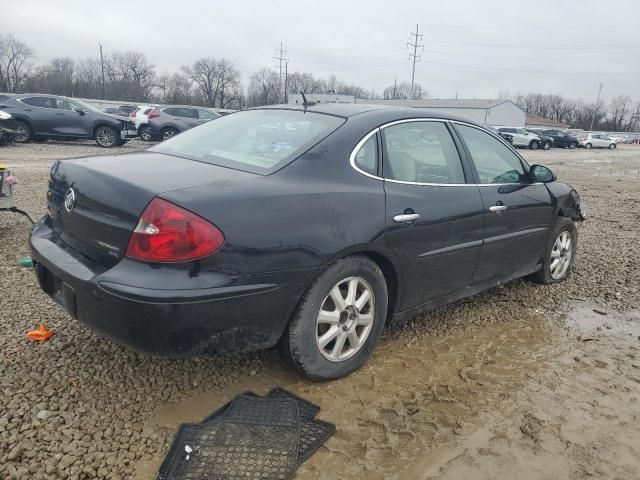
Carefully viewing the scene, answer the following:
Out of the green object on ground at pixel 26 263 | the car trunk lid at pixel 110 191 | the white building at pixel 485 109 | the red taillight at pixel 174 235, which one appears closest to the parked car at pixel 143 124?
the green object on ground at pixel 26 263

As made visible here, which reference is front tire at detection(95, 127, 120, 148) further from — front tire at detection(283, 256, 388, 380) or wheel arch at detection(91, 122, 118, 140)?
front tire at detection(283, 256, 388, 380)

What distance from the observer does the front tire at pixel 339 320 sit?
2.62 metres

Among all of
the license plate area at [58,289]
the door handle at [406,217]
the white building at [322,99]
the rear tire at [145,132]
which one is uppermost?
the white building at [322,99]

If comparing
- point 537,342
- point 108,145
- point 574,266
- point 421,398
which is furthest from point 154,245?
point 108,145

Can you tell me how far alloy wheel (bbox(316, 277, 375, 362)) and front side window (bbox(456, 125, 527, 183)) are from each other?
1394 mm

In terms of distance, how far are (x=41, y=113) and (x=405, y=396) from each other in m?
15.8

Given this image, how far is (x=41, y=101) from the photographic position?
599 inches

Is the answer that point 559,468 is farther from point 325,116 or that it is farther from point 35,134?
point 35,134

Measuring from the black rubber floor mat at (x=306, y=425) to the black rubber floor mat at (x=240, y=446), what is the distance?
1.1 inches

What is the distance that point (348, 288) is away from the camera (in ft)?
9.16

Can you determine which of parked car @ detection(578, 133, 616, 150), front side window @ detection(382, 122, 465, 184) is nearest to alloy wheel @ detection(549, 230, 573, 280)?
front side window @ detection(382, 122, 465, 184)

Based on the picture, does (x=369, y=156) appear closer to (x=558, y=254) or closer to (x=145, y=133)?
(x=558, y=254)

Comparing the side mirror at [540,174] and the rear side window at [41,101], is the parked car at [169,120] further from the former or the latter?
the side mirror at [540,174]

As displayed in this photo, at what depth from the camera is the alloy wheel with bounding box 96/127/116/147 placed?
617 inches
